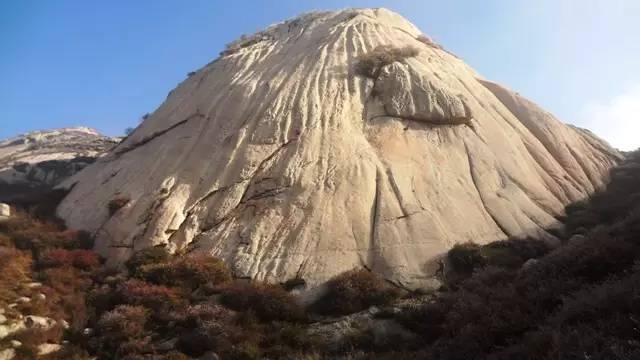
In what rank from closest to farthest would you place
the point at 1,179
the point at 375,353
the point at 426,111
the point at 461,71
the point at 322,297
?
the point at 375,353
the point at 322,297
the point at 426,111
the point at 461,71
the point at 1,179

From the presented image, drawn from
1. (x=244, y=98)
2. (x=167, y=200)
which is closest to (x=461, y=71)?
(x=244, y=98)

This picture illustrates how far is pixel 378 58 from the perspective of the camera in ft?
102

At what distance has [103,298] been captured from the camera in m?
18.5

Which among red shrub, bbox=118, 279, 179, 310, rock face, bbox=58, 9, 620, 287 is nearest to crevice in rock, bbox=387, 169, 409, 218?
rock face, bbox=58, 9, 620, 287

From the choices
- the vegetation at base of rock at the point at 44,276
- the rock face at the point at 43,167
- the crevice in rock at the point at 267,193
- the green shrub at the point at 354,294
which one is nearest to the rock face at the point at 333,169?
the crevice in rock at the point at 267,193

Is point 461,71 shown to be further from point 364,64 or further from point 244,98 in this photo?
point 244,98

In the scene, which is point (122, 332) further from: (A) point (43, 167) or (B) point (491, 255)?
(A) point (43, 167)

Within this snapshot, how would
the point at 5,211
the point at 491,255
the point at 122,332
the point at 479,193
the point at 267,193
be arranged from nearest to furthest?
the point at 122,332, the point at 491,255, the point at 267,193, the point at 479,193, the point at 5,211

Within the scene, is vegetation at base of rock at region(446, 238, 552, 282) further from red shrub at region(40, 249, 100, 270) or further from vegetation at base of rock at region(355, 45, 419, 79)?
red shrub at region(40, 249, 100, 270)

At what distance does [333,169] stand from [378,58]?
10.1m

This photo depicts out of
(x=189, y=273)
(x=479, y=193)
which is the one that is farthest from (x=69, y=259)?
(x=479, y=193)

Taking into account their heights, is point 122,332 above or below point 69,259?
below

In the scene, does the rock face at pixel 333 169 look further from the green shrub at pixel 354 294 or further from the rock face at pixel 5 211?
the rock face at pixel 5 211

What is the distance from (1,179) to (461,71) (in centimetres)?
3601
